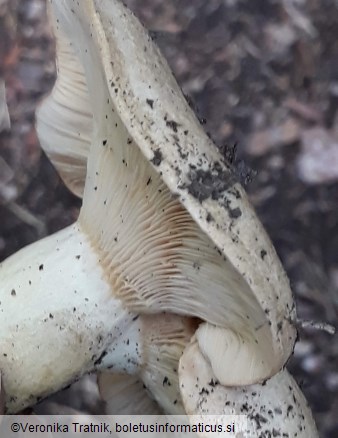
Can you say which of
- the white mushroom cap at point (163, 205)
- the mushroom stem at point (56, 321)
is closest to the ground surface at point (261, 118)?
the mushroom stem at point (56, 321)

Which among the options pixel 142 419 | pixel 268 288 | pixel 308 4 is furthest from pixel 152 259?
pixel 308 4

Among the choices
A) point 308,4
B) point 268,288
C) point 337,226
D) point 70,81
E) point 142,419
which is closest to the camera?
point 268,288

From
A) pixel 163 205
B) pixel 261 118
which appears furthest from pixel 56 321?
pixel 261 118

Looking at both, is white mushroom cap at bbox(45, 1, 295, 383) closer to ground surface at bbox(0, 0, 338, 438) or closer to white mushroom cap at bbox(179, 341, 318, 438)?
white mushroom cap at bbox(179, 341, 318, 438)

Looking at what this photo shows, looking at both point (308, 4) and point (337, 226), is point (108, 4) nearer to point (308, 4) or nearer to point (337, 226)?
point (337, 226)

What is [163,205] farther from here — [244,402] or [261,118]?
[261,118]

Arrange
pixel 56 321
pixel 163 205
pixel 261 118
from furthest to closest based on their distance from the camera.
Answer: pixel 261 118 → pixel 56 321 → pixel 163 205

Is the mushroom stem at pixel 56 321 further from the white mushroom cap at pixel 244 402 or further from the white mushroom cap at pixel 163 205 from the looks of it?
the white mushroom cap at pixel 244 402
